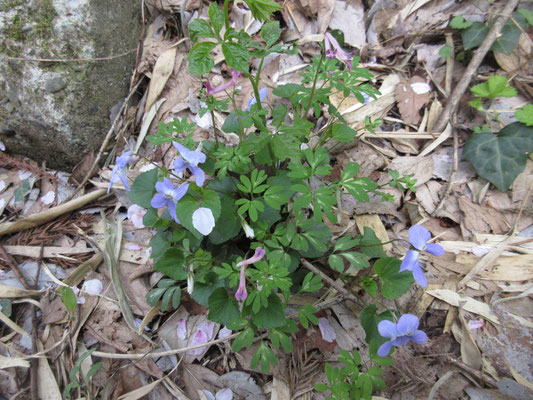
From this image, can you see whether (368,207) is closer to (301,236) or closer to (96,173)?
(301,236)

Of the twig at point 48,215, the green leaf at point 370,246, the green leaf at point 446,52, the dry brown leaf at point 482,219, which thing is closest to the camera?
the green leaf at point 370,246

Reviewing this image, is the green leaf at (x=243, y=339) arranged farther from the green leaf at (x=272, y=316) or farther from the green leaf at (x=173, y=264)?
the green leaf at (x=173, y=264)

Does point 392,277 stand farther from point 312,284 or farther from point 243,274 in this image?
point 243,274

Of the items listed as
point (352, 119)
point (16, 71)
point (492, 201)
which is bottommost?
point (492, 201)

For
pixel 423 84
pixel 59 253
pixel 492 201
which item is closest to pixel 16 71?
pixel 59 253

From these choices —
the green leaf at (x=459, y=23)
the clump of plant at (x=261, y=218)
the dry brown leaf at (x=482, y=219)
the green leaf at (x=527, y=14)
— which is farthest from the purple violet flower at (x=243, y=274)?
the green leaf at (x=527, y=14)

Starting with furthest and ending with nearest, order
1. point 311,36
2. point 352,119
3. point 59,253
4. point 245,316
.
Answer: point 311,36 → point 352,119 → point 59,253 → point 245,316

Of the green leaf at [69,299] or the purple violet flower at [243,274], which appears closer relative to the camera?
the purple violet flower at [243,274]

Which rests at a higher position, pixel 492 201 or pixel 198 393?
pixel 492 201
